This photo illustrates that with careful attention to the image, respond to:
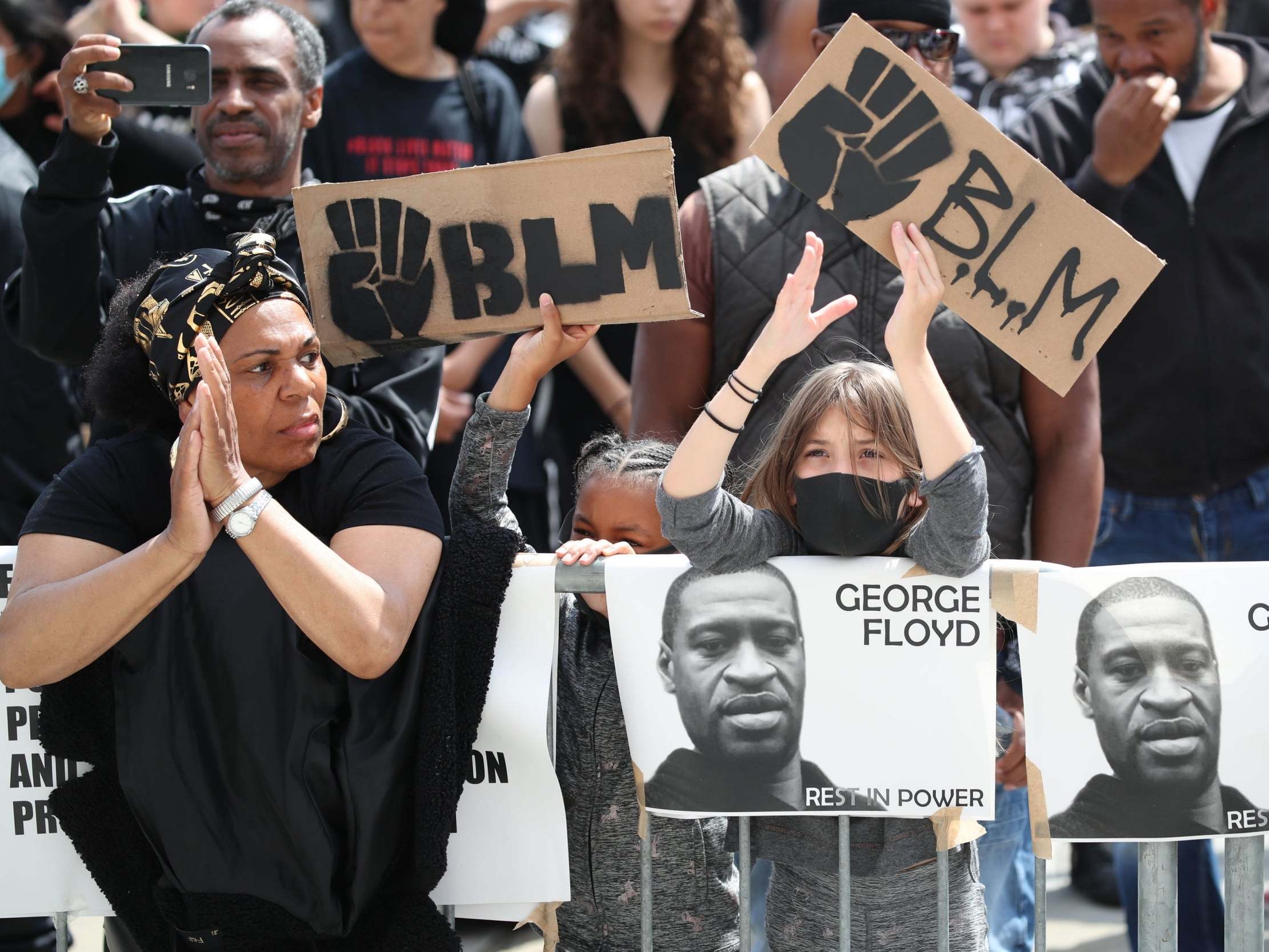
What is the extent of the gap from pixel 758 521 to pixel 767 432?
0.60 metres

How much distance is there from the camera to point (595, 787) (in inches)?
116

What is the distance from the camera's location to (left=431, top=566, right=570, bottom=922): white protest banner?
2.86 m

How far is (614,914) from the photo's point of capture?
291cm

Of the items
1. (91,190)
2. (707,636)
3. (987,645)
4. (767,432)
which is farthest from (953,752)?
(91,190)

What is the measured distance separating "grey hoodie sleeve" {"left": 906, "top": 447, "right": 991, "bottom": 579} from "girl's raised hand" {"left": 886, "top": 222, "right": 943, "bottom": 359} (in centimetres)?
21

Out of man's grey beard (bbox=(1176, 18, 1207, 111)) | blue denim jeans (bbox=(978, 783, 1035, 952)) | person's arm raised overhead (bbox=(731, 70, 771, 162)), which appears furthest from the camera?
person's arm raised overhead (bbox=(731, 70, 771, 162))

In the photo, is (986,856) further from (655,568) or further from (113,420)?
(113,420)

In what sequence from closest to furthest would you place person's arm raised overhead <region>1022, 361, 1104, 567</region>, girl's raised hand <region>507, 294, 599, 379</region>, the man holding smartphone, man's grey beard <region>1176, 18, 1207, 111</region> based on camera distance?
girl's raised hand <region>507, 294, 599, 379</region>
the man holding smartphone
person's arm raised overhead <region>1022, 361, 1104, 567</region>
man's grey beard <region>1176, 18, 1207, 111</region>

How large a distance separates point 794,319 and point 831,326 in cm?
89

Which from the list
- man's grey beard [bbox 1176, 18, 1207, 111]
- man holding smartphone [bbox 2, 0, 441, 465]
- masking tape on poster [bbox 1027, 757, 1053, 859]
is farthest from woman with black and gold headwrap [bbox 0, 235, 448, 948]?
man's grey beard [bbox 1176, 18, 1207, 111]

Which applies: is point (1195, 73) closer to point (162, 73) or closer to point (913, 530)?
point (913, 530)

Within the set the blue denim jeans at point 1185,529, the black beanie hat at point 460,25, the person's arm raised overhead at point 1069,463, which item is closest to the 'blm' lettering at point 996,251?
the person's arm raised overhead at point 1069,463

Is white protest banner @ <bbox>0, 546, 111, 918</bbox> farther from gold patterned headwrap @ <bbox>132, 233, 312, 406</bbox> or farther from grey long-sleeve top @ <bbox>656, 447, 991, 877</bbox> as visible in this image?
grey long-sleeve top @ <bbox>656, 447, 991, 877</bbox>

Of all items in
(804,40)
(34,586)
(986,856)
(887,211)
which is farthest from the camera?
(804,40)
